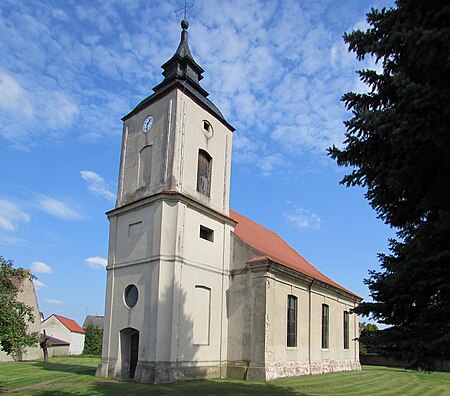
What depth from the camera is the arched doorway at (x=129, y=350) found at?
58.0 ft

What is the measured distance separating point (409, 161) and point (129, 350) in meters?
14.9

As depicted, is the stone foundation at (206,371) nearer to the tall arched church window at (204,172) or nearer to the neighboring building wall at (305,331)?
the neighboring building wall at (305,331)

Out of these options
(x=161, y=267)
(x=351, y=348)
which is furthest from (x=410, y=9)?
(x=351, y=348)

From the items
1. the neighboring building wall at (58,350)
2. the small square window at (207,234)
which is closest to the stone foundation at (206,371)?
the small square window at (207,234)

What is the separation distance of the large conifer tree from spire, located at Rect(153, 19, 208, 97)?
13193 millimetres

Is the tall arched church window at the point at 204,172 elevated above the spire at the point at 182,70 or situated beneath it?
situated beneath

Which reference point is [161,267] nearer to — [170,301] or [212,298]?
[170,301]

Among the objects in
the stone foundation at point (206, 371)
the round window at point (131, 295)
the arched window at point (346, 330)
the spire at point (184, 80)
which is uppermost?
the spire at point (184, 80)

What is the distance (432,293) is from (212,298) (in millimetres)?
12311

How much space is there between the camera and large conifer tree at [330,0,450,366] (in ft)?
21.7

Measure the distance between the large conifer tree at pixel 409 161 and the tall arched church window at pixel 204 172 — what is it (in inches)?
462

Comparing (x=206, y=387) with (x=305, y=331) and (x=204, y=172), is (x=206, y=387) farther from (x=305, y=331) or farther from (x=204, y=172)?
(x=204, y=172)

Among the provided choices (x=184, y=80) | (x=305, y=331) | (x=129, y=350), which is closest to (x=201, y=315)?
(x=129, y=350)

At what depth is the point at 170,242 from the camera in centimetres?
1728
